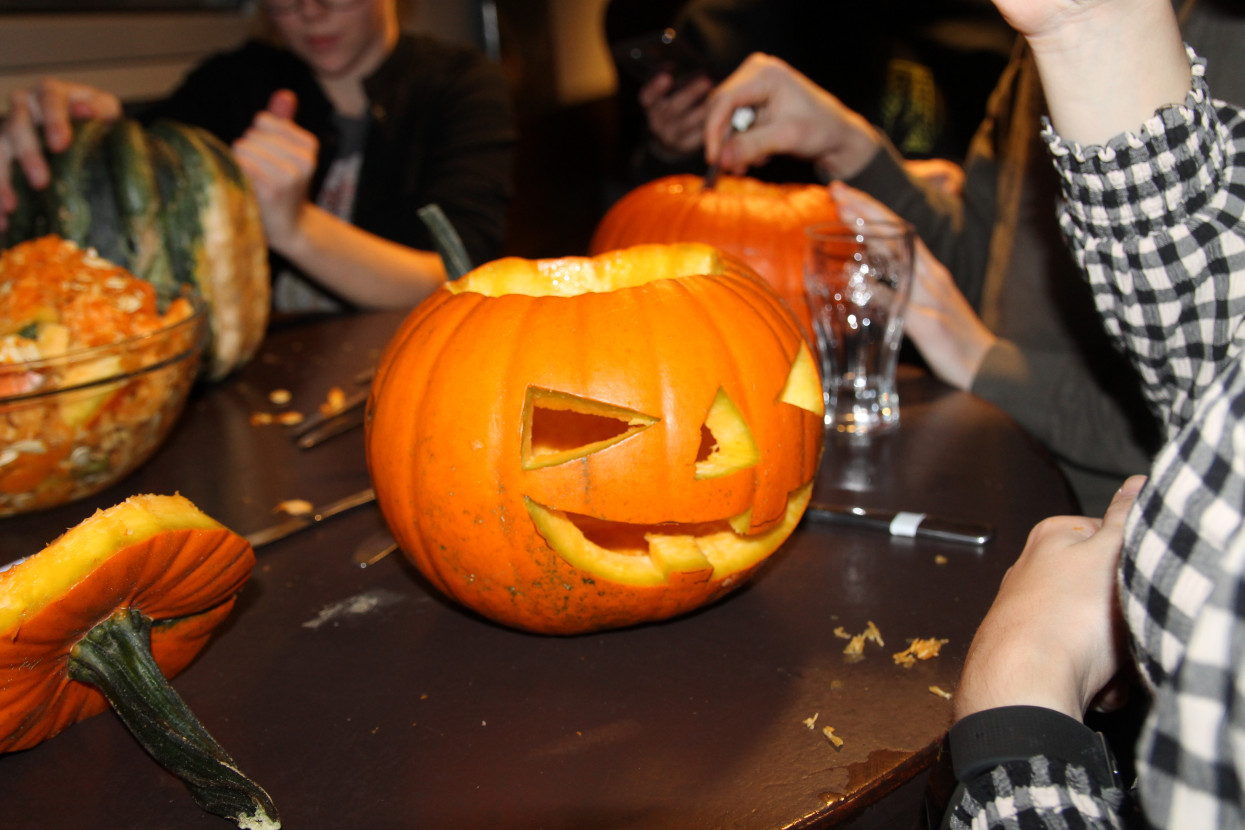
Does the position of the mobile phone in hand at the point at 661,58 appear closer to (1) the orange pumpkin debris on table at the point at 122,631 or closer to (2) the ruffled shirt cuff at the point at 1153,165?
(2) the ruffled shirt cuff at the point at 1153,165

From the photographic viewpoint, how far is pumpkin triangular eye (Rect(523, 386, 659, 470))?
1.90 feet

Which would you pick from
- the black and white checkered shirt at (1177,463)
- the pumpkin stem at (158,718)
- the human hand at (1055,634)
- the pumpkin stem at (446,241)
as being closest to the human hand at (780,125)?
the pumpkin stem at (446,241)

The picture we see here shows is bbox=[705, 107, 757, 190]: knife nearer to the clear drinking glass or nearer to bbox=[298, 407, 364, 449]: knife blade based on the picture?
the clear drinking glass

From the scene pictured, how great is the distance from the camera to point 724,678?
0.57 metres

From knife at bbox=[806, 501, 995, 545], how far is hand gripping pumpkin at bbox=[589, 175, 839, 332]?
1.32 feet

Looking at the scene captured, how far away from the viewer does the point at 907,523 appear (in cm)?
74

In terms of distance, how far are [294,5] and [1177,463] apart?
6.46 feet

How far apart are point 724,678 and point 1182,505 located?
0.30 metres

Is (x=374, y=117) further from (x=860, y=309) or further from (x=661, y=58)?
(x=860, y=309)

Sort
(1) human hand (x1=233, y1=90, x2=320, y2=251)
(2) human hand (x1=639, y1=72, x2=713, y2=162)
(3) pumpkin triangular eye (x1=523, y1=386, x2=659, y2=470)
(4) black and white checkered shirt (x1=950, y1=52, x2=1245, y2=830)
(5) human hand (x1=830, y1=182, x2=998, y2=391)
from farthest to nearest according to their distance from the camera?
(2) human hand (x1=639, y1=72, x2=713, y2=162) < (1) human hand (x1=233, y1=90, x2=320, y2=251) < (5) human hand (x1=830, y1=182, x2=998, y2=391) < (3) pumpkin triangular eye (x1=523, y1=386, x2=659, y2=470) < (4) black and white checkered shirt (x1=950, y1=52, x2=1245, y2=830)

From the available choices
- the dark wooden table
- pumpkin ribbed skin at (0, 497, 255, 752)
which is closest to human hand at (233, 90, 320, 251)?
the dark wooden table

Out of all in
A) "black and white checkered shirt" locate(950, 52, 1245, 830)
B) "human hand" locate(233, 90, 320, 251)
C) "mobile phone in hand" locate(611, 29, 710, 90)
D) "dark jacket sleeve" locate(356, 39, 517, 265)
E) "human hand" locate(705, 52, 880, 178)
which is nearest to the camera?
"black and white checkered shirt" locate(950, 52, 1245, 830)

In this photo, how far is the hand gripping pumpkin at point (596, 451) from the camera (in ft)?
1.91

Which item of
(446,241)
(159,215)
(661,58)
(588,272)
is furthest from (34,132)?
(661,58)
